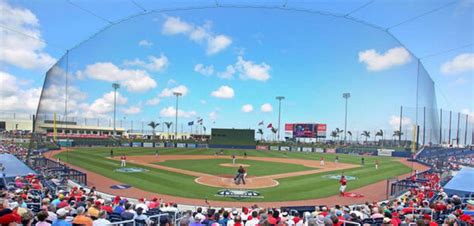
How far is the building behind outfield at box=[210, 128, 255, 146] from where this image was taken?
68.0 metres

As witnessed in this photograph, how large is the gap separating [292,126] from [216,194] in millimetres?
60907

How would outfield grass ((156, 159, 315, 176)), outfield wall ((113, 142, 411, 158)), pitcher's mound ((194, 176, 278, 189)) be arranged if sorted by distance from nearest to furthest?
pitcher's mound ((194, 176, 278, 189)) < outfield grass ((156, 159, 315, 176)) < outfield wall ((113, 142, 411, 158))

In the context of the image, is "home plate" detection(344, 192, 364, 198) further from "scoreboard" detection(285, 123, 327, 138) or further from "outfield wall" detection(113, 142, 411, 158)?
"scoreboard" detection(285, 123, 327, 138)

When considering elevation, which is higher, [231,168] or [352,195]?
[352,195]

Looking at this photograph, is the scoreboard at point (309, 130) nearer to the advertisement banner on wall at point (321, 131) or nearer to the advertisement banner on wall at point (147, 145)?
the advertisement banner on wall at point (321, 131)

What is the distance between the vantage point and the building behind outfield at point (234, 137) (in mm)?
68000

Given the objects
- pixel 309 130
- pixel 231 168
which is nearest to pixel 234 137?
pixel 309 130

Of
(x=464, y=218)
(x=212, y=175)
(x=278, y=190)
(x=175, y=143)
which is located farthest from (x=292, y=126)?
(x=464, y=218)

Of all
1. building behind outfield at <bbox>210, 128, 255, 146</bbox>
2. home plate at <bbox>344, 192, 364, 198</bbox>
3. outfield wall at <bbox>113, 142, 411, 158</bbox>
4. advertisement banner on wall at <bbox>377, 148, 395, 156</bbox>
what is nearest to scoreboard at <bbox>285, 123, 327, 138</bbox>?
outfield wall at <bbox>113, 142, 411, 158</bbox>

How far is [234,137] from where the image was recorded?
223 ft

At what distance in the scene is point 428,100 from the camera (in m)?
24.4

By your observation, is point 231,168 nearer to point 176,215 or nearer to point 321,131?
point 176,215

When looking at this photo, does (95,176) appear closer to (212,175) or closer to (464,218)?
(212,175)

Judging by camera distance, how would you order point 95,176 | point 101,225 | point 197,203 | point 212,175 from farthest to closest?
point 212,175
point 95,176
point 197,203
point 101,225
